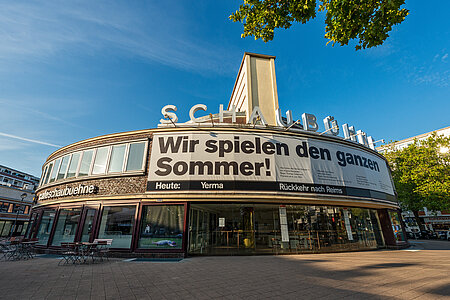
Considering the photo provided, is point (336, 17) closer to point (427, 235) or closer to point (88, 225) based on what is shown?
point (88, 225)

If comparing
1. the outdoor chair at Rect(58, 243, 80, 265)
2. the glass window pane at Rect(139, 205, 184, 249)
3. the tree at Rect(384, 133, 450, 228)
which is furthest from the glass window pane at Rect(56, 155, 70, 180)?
the tree at Rect(384, 133, 450, 228)

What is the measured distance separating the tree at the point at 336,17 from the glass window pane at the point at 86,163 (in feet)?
44.4

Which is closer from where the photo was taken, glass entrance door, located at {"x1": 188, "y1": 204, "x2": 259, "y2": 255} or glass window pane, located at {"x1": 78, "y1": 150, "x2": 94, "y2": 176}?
glass entrance door, located at {"x1": 188, "y1": 204, "x2": 259, "y2": 255}

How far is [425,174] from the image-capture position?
86.8 ft

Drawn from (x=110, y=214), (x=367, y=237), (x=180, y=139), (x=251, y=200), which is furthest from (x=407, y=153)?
(x=110, y=214)

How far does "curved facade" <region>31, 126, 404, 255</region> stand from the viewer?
1202 cm

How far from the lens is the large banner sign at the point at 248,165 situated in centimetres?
1220

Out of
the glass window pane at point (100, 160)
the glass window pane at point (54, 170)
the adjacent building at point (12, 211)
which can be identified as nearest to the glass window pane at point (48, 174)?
the glass window pane at point (54, 170)

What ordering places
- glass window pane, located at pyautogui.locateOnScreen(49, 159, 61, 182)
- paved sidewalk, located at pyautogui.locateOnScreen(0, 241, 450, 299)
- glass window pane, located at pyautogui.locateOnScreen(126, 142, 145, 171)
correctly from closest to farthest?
paved sidewalk, located at pyautogui.locateOnScreen(0, 241, 450, 299) → glass window pane, located at pyautogui.locateOnScreen(126, 142, 145, 171) → glass window pane, located at pyautogui.locateOnScreen(49, 159, 61, 182)

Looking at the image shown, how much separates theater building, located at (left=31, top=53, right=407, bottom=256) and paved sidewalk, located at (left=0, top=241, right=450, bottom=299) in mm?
3547

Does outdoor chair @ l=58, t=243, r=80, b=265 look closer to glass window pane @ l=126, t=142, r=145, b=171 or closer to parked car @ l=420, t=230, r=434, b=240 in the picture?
glass window pane @ l=126, t=142, r=145, b=171

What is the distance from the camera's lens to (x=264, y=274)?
7492 millimetres

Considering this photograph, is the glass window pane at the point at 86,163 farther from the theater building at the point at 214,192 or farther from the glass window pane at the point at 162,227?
the glass window pane at the point at 162,227

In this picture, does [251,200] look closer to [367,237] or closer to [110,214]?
[110,214]
